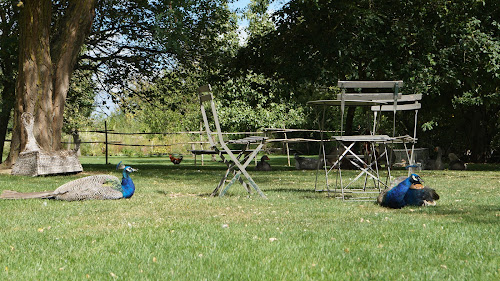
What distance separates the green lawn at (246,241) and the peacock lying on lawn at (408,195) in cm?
18

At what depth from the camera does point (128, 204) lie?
6.83 m

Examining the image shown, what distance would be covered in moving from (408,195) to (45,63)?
1008 cm

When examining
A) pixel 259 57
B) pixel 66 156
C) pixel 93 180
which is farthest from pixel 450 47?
pixel 93 180

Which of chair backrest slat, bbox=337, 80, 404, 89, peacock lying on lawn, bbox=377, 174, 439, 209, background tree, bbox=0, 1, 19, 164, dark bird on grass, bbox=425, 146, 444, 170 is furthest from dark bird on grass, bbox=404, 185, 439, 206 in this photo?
background tree, bbox=0, 1, 19, 164

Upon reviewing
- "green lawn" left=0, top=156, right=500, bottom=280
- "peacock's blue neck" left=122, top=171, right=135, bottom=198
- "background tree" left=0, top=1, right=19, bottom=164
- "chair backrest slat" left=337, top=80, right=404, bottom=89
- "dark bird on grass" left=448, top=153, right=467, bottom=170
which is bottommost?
"dark bird on grass" left=448, top=153, right=467, bottom=170

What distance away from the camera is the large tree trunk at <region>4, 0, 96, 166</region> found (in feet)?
43.7

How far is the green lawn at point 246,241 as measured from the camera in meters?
3.41

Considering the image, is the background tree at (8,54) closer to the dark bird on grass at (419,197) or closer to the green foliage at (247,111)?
the dark bird on grass at (419,197)

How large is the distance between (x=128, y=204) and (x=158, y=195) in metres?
1.36

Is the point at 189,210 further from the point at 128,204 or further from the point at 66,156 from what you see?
the point at 66,156

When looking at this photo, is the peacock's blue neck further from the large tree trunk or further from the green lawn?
the large tree trunk

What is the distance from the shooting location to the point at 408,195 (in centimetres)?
656

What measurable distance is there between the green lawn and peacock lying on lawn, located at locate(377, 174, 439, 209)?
180 millimetres

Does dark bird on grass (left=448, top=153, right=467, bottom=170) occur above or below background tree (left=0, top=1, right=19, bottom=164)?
below
